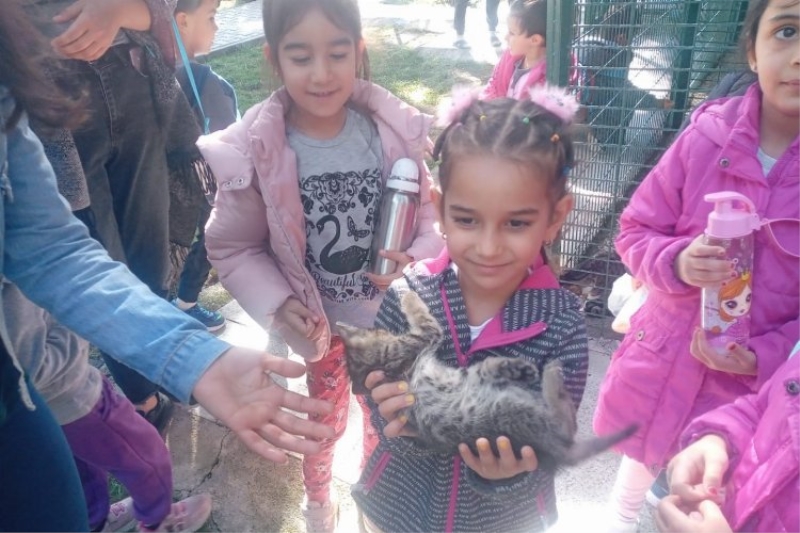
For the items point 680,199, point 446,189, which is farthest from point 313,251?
point 680,199

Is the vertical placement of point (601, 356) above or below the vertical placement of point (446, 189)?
below

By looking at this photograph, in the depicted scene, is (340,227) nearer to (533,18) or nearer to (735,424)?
(735,424)

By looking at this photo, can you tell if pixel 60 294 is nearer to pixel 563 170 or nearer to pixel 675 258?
pixel 563 170

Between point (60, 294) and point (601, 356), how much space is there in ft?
9.07

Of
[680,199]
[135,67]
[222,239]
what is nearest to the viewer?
[680,199]

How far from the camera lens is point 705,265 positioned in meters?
1.69

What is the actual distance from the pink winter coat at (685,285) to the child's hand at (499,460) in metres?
0.73

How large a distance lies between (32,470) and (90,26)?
136 centimetres

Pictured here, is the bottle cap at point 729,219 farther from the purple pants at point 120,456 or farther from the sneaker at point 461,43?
the sneaker at point 461,43

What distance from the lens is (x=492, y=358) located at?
1.50m

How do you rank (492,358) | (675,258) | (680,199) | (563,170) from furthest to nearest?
(680,199), (675,258), (563,170), (492,358)

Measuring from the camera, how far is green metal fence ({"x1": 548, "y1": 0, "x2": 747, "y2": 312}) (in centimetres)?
323

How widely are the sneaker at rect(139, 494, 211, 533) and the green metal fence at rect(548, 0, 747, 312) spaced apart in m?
2.17

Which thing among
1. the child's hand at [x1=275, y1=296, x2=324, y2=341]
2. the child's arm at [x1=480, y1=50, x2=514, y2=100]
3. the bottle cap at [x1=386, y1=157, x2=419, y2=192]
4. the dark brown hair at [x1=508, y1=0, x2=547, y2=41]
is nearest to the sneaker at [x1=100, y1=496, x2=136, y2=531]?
the child's hand at [x1=275, y1=296, x2=324, y2=341]
